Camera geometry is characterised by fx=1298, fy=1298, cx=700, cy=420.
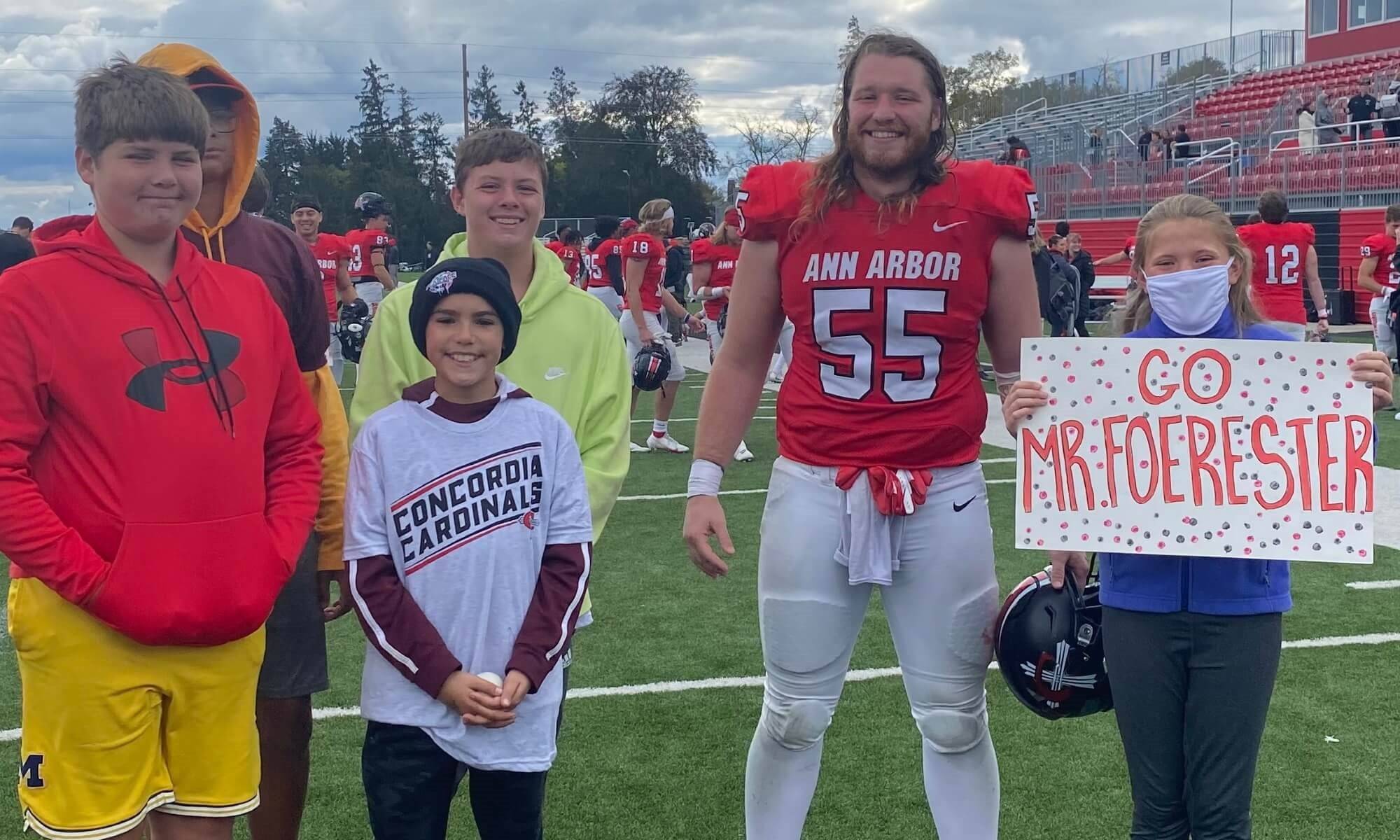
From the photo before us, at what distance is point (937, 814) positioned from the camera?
299cm

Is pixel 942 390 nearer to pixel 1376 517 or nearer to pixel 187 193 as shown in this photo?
pixel 187 193

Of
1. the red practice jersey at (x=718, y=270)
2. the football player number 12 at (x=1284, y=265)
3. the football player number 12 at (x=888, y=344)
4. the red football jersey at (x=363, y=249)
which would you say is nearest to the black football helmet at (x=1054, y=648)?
the football player number 12 at (x=888, y=344)

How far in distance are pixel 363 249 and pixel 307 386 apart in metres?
12.4

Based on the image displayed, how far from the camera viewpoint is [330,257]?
13086mm

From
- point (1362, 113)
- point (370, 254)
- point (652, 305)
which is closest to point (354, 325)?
point (370, 254)

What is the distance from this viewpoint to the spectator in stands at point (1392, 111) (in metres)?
22.8

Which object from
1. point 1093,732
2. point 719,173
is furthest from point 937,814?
point 719,173

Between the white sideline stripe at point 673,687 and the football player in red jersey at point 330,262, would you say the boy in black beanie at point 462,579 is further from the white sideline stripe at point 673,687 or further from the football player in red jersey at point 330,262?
the football player in red jersey at point 330,262

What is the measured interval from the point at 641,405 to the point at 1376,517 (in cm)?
784

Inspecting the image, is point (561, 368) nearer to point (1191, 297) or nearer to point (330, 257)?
point (1191, 297)

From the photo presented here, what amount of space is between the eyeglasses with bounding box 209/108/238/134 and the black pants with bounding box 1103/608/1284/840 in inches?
86.1

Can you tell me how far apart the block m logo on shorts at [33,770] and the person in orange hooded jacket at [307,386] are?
596mm

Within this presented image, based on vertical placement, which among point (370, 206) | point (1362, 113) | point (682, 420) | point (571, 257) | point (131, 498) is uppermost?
point (1362, 113)

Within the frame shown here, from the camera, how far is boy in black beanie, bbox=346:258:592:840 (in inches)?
101
